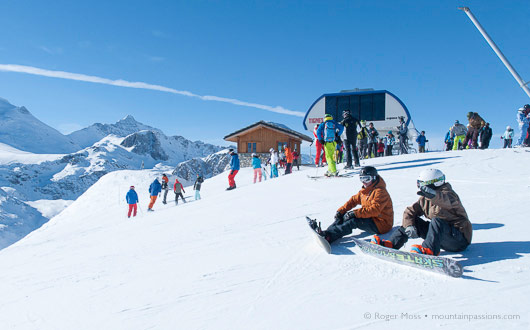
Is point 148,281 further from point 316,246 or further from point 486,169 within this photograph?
point 486,169

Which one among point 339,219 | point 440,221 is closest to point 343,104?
point 339,219

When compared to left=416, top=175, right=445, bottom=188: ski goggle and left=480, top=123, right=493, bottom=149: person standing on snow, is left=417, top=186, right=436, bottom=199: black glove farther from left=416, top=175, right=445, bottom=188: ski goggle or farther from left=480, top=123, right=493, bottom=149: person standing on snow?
left=480, top=123, right=493, bottom=149: person standing on snow

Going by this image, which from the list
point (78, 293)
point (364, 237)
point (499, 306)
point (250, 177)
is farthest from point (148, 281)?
point (250, 177)

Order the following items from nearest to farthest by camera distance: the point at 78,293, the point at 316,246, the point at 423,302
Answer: the point at 423,302 → the point at 78,293 → the point at 316,246

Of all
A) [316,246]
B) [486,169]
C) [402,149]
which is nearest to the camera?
[316,246]

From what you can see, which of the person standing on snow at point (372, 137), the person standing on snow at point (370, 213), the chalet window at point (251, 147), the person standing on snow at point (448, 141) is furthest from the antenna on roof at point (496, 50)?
the chalet window at point (251, 147)

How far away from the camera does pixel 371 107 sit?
938 inches

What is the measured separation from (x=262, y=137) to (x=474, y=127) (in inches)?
750

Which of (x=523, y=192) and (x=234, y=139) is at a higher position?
(x=234, y=139)

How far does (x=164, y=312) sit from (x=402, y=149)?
14.9m

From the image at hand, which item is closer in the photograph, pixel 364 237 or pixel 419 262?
pixel 419 262

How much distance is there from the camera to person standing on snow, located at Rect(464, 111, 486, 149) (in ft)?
41.0

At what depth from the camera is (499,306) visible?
2.53 meters

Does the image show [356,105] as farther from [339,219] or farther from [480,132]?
[339,219]
